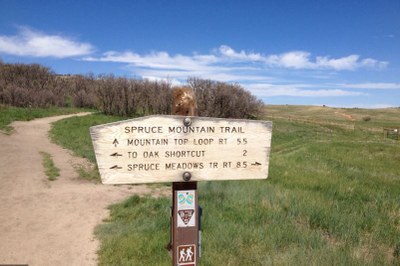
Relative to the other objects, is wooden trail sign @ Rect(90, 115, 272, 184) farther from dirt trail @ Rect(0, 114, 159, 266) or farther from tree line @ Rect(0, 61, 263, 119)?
tree line @ Rect(0, 61, 263, 119)

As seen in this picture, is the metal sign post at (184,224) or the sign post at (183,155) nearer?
the sign post at (183,155)

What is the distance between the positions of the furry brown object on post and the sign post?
1.0 inches

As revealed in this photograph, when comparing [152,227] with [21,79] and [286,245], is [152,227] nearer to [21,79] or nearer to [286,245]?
[286,245]

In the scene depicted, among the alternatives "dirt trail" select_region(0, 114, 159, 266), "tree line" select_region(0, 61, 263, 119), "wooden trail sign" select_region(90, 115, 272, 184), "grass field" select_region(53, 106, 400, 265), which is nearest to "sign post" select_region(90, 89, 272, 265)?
"wooden trail sign" select_region(90, 115, 272, 184)

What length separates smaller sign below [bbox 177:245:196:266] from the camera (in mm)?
3072

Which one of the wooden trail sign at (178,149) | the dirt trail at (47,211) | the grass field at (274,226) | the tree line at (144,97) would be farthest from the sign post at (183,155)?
the tree line at (144,97)

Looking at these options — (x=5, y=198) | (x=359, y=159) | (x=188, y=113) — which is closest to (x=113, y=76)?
(x=359, y=159)

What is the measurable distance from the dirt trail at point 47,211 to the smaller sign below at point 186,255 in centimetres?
290

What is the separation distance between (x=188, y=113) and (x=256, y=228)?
344 cm

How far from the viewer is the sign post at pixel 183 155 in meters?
2.86

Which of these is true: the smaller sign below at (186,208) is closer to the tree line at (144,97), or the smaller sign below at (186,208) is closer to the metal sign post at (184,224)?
the metal sign post at (184,224)

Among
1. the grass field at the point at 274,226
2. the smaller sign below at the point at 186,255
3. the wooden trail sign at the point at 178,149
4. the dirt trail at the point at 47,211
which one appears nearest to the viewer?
the wooden trail sign at the point at 178,149

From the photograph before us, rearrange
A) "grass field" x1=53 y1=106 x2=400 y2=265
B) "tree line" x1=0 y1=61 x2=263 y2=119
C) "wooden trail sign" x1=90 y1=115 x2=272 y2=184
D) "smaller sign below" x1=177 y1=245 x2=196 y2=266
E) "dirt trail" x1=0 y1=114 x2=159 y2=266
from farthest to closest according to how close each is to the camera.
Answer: "tree line" x1=0 y1=61 x2=263 y2=119, "dirt trail" x1=0 y1=114 x2=159 y2=266, "grass field" x1=53 y1=106 x2=400 y2=265, "smaller sign below" x1=177 y1=245 x2=196 y2=266, "wooden trail sign" x1=90 y1=115 x2=272 y2=184

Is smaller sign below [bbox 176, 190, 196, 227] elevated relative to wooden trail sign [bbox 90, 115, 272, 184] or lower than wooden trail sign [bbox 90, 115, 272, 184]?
lower
